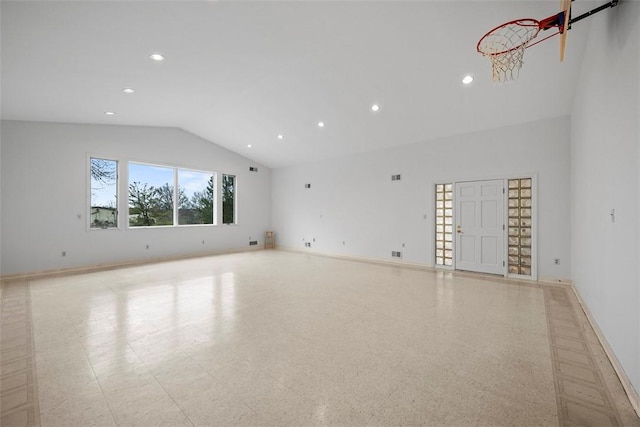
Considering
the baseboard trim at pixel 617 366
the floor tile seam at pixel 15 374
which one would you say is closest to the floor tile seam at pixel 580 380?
the baseboard trim at pixel 617 366

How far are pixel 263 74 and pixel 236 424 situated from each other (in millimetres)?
4902

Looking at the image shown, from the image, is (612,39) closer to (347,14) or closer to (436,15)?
(436,15)

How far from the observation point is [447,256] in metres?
6.48

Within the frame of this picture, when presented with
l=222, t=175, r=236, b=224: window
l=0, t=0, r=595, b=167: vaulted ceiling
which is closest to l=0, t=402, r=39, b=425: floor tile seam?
l=0, t=0, r=595, b=167: vaulted ceiling

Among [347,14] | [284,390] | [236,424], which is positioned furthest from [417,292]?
[347,14]

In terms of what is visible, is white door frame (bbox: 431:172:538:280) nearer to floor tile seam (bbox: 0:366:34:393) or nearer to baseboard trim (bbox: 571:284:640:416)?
baseboard trim (bbox: 571:284:640:416)

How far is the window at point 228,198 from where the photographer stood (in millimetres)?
9391

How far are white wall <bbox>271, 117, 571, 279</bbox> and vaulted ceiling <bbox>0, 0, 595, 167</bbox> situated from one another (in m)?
0.41

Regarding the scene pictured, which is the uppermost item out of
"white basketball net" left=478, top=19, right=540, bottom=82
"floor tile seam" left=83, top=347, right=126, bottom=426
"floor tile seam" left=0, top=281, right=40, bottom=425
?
"white basketball net" left=478, top=19, right=540, bottom=82

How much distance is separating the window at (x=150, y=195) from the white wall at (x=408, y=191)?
3.59 metres

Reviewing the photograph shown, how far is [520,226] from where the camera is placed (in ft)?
18.2

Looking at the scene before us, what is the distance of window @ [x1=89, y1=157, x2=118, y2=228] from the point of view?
6.75 meters

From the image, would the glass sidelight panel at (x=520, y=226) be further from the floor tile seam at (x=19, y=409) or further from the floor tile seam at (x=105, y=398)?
the floor tile seam at (x=19, y=409)

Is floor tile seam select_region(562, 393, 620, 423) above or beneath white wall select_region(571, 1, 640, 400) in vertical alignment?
beneath
